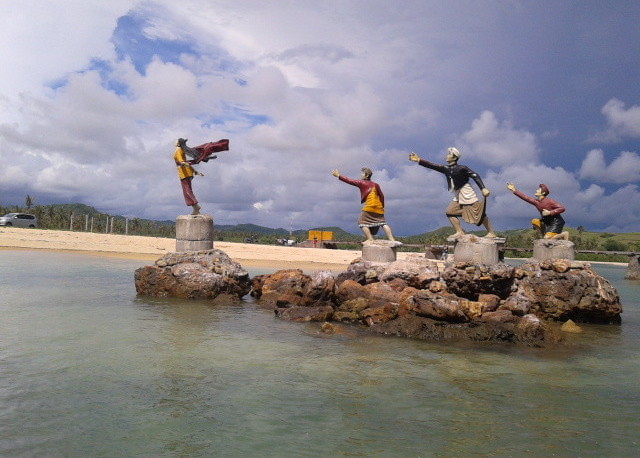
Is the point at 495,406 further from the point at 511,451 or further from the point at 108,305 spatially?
the point at 108,305

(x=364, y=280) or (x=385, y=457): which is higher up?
(x=364, y=280)

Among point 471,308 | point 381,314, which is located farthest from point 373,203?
point 471,308

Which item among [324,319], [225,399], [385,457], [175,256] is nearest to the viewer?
[385,457]

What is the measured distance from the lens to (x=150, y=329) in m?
9.07

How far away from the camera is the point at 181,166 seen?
1590 centimetres

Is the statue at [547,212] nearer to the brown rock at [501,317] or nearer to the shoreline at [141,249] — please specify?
the brown rock at [501,317]

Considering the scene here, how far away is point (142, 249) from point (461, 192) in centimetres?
2570

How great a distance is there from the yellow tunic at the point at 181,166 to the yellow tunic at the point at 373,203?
5.86 metres

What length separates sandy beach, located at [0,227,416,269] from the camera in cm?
3141

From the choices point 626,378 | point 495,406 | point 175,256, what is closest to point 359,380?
point 495,406

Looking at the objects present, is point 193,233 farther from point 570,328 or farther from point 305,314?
point 570,328

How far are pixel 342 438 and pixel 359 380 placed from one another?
1854mm

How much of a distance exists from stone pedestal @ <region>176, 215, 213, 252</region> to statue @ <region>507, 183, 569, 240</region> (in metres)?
9.60

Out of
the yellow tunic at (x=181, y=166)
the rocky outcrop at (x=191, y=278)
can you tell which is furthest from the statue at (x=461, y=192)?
the yellow tunic at (x=181, y=166)
